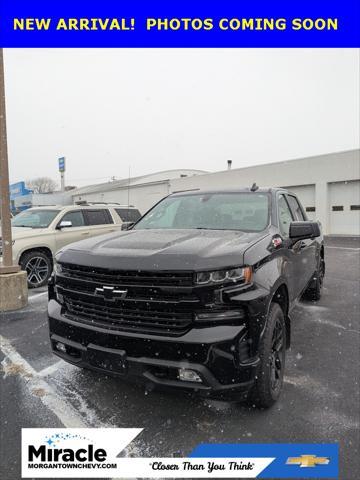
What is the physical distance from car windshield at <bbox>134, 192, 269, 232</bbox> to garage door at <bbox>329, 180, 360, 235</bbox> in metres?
16.5

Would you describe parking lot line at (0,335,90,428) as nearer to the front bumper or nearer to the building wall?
the front bumper

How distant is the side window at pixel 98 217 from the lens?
8.95 meters

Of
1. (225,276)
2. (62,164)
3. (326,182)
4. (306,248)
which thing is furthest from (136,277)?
(62,164)

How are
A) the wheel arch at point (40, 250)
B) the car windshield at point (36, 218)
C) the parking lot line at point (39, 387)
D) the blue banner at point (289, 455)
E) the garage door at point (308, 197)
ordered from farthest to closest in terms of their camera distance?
1. the garage door at point (308, 197)
2. the car windshield at point (36, 218)
3. the wheel arch at point (40, 250)
4. the parking lot line at point (39, 387)
5. the blue banner at point (289, 455)

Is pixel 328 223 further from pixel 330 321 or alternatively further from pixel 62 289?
pixel 62 289

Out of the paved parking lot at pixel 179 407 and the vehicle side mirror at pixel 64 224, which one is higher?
the vehicle side mirror at pixel 64 224

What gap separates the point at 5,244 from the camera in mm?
5832

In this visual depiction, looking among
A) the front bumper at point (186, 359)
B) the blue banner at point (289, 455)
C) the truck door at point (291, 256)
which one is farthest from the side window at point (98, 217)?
the blue banner at point (289, 455)

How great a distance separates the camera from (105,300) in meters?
2.62

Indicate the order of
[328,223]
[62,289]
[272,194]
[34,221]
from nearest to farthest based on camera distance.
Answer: [62,289], [272,194], [34,221], [328,223]

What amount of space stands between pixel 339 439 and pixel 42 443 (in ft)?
6.76

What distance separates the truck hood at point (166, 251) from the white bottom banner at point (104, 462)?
1.22m

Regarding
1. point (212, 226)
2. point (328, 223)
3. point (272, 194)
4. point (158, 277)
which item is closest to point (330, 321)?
point (272, 194)

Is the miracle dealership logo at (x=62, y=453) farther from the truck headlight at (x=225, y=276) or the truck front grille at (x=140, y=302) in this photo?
the truck headlight at (x=225, y=276)
